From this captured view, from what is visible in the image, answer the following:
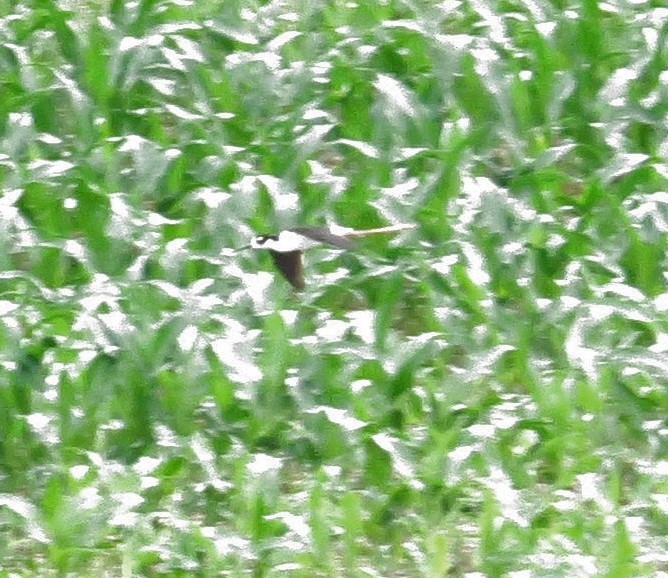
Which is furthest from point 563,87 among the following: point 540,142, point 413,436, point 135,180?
point 413,436

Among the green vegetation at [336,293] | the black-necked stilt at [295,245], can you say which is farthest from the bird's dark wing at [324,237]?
the green vegetation at [336,293]

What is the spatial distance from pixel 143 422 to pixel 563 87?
208cm

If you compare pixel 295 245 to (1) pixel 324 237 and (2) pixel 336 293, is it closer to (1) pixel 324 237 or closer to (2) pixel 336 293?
(1) pixel 324 237

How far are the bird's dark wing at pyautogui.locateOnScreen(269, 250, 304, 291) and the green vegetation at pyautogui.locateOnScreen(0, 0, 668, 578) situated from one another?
0.16ft

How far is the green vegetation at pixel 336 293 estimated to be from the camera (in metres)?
4.80

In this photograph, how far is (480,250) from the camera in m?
5.69

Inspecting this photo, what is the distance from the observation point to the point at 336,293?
18.6ft

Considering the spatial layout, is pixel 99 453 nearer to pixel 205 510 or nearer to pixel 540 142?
pixel 205 510

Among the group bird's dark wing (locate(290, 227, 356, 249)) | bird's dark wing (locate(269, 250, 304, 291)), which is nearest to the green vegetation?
bird's dark wing (locate(269, 250, 304, 291))

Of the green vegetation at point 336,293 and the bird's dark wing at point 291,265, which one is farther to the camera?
the bird's dark wing at point 291,265

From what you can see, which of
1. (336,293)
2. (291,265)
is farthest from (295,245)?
(336,293)

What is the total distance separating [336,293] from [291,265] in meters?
0.23

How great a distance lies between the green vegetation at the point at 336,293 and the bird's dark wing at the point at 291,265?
0.16ft

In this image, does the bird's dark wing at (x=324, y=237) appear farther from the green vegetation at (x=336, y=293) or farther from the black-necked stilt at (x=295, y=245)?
the green vegetation at (x=336, y=293)
